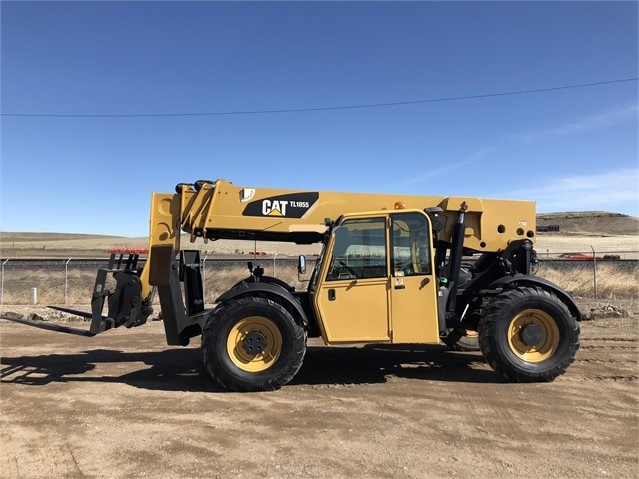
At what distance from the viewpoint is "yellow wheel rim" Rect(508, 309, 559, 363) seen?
6.84 metres

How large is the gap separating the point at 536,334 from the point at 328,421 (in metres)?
3.25

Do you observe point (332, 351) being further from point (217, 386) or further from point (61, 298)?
point (61, 298)

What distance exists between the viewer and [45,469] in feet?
14.1

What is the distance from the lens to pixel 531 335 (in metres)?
6.83

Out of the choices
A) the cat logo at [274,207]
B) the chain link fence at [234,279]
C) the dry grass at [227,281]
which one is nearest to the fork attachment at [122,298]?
the cat logo at [274,207]

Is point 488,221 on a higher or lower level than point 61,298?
higher

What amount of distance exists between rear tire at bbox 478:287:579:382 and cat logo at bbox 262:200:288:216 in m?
3.16

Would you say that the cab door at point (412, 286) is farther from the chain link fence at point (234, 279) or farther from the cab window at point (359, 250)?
the chain link fence at point (234, 279)

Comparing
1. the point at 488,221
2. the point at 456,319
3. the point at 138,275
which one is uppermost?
the point at 488,221

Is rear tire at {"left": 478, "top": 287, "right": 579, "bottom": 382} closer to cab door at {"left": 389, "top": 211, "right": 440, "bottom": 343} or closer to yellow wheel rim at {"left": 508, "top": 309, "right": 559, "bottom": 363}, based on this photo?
yellow wheel rim at {"left": 508, "top": 309, "right": 559, "bottom": 363}

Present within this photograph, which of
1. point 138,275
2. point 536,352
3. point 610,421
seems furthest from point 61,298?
point 610,421

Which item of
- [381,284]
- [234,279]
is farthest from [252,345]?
[234,279]

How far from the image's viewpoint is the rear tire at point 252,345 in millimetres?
6508

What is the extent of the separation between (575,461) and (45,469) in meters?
4.49
